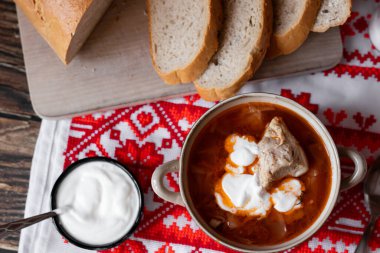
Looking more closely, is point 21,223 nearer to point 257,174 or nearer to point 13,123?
point 13,123

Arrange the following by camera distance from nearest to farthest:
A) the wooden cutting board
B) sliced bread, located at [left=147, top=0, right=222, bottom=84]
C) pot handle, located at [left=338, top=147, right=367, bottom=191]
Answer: pot handle, located at [left=338, top=147, right=367, bottom=191], sliced bread, located at [left=147, top=0, right=222, bottom=84], the wooden cutting board

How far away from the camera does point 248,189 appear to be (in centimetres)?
182

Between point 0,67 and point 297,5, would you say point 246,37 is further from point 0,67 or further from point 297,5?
point 0,67

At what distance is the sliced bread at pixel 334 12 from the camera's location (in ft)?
6.31

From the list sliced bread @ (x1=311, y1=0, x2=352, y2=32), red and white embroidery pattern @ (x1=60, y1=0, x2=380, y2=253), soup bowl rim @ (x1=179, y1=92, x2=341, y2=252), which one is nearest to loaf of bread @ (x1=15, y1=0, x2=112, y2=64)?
red and white embroidery pattern @ (x1=60, y1=0, x2=380, y2=253)

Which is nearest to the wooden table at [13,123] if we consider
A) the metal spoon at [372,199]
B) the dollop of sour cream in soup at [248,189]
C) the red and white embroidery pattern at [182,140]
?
the red and white embroidery pattern at [182,140]

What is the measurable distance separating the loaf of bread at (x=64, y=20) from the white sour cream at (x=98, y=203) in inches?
17.0

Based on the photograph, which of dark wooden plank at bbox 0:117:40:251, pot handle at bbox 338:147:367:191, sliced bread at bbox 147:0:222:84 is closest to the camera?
pot handle at bbox 338:147:367:191

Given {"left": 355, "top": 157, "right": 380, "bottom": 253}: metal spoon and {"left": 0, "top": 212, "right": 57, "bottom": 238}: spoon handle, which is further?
{"left": 355, "top": 157, "right": 380, "bottom": 253}: metal spoon

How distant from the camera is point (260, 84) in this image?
208 cm

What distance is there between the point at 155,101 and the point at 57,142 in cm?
41

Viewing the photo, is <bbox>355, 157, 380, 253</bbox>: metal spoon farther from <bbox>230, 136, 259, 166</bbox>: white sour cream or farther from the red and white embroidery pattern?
<bbox>230, 136, 259, 166</bbox>: white sour cream

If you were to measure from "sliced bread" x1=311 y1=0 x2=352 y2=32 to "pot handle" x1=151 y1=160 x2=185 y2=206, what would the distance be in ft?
2.37

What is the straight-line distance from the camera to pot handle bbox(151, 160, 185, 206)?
1.78m
